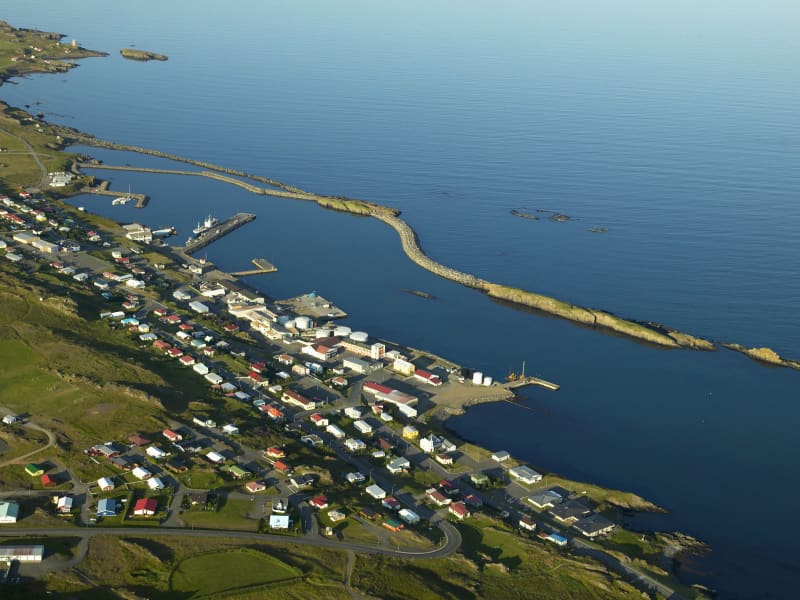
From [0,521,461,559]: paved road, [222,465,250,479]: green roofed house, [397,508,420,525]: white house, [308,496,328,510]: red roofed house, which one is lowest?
[0,521,461,559]: paved road

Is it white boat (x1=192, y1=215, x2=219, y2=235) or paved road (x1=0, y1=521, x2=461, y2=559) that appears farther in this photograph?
white boat (x1=192, y1=215, x2=219, y2=235)

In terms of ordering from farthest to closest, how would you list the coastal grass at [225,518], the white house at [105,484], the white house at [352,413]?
1. the white house at [352,413]
2. the white house at [105,484]
3. the coastal grass at [225,518]

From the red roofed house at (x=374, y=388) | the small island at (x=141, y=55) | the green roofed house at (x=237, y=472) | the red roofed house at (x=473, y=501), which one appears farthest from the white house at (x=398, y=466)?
the small island at (x=141, y=55)

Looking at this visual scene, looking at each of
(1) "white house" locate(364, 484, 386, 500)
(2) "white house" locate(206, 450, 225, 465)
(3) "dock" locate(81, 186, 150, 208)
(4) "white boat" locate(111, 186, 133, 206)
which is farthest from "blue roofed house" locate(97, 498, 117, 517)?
(3) "dock" locate(81, 186, 150, 208)

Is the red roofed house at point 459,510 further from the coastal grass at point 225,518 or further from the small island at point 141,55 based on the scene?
the small island at point 141,55

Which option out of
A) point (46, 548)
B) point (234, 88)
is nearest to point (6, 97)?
point (234, 88)

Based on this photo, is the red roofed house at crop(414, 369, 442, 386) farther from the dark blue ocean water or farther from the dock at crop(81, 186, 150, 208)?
the dock at crop(81, 186, 150, 208)
